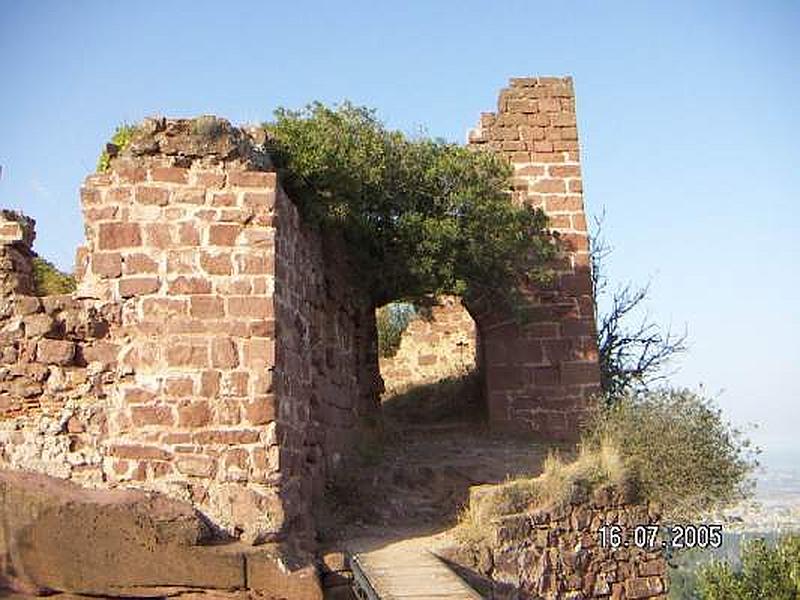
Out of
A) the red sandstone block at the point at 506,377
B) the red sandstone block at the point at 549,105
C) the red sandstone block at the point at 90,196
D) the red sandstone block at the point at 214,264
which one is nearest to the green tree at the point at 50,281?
the red sandstone block at the point at 90,196

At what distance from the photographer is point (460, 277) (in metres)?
10.2

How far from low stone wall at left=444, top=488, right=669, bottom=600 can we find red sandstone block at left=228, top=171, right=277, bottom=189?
127 inches

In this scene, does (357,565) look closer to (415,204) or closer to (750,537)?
(415,204)

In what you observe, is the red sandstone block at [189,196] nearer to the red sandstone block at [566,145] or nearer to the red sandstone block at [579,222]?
the red sandstone block at [579,222]

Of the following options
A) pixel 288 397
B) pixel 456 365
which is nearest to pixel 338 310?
pixel 288 397

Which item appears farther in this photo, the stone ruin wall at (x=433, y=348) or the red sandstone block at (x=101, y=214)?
the stone ruin wall at (x=433, y=348)

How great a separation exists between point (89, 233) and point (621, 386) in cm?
856

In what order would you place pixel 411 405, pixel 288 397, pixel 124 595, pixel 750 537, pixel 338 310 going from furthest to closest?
pixel 411 405
pixel 750 537
pixel 338 310
pixel 288 397
pixel 124 595

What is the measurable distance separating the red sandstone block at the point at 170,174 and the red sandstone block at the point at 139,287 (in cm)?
72

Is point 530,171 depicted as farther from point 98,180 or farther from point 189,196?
point 98,180

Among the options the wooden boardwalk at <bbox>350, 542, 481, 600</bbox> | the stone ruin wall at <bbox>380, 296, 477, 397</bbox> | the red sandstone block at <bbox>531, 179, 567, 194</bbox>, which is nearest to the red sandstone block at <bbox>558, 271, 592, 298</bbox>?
the red sandstone block at <bbox>531, 179, 567, 194</bbox>

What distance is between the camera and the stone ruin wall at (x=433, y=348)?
15352 mm

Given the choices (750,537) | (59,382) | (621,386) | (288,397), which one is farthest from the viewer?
(621,386)

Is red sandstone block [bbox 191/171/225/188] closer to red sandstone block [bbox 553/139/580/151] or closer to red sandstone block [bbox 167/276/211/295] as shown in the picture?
red sandstone block [bbox 167/276/211/295]
